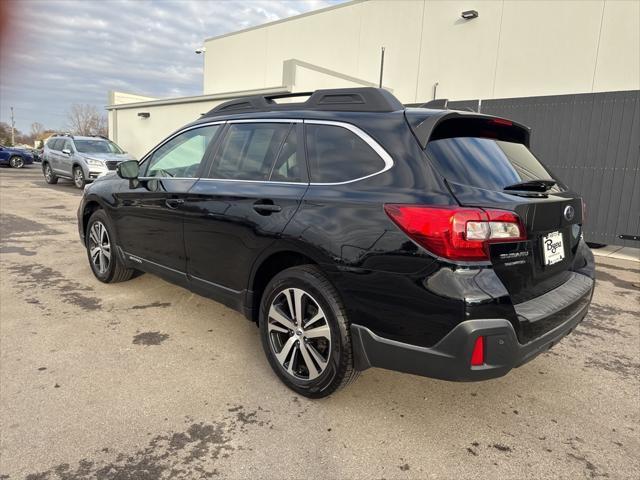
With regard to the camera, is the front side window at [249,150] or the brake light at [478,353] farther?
the front side window at [249,150]

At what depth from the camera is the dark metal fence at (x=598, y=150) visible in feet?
26.6

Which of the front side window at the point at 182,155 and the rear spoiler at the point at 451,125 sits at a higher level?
the rear spoiler at the point at 451,125

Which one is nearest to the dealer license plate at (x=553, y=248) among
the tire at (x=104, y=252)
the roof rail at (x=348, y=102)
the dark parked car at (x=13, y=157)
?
the roof rail at (x=348, y=102)

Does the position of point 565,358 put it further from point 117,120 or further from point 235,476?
point 117,120

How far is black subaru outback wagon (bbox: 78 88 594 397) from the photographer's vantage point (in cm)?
222

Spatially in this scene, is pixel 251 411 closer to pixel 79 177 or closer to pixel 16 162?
pixel 79 177

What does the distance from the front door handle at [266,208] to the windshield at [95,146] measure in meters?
14.6

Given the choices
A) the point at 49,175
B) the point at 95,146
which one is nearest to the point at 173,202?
the point at 95,146

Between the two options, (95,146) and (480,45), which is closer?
(480,45)

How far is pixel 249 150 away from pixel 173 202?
2.86ft

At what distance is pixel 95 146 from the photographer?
15.7 m

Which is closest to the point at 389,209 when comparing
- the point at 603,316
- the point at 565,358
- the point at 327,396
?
the point at 327,396

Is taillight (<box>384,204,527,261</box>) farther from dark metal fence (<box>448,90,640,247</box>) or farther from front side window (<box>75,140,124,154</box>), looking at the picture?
front side window (<box>75,140,124,154</box>)

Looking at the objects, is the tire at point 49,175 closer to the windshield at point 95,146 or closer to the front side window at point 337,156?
the windshield at point 95,146
